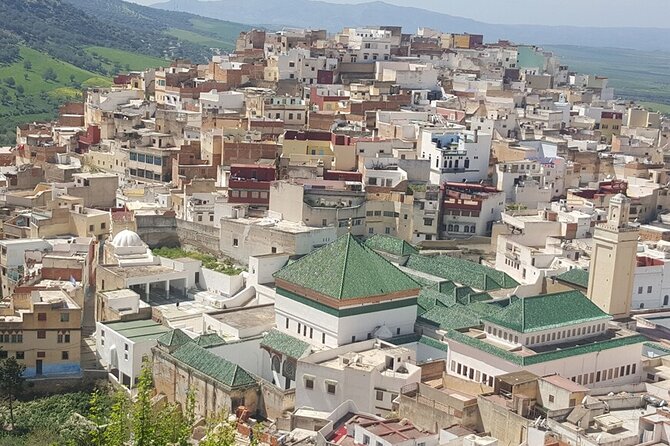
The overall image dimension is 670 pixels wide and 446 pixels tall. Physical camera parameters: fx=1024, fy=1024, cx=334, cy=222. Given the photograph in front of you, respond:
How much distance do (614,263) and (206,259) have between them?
582 inches

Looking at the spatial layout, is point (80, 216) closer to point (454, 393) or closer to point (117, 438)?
point (454, 393)

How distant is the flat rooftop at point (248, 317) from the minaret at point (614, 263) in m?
10.4

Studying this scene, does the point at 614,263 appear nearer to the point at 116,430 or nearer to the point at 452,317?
the point at 452,317

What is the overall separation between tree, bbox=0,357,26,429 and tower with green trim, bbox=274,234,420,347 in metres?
7.70

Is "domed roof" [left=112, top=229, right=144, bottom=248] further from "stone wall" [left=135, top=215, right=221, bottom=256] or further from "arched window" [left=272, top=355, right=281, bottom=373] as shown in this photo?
"arched window" [left=272, top=355, right=281, bottom=373]

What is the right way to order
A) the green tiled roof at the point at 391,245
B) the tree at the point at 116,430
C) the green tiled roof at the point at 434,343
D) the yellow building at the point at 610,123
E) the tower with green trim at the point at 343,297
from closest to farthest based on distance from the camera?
the tree at the point at 116,430
the tower with green trim at the point at 343,297
the green tiled roof at the point at 434,343
the green tiled roof at the point at 391,245
the yellow building at the point at 610,123

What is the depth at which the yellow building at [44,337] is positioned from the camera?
101 feet

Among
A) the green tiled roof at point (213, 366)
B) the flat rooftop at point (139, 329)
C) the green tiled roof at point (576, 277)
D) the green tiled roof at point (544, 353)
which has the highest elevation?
the green tiled roof at point (576, 277)

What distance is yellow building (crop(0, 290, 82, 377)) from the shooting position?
30.9 m

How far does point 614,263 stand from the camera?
32.3 metres

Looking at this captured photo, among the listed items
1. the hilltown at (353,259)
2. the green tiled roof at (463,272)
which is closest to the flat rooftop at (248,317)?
the hilltown at (353,259)

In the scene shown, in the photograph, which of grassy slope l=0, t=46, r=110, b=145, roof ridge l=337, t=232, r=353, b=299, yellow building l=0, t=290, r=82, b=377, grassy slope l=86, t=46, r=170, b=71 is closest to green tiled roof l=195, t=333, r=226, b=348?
roof ridge l=337, t=232, r=353, b=299

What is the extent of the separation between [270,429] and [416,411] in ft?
12.7

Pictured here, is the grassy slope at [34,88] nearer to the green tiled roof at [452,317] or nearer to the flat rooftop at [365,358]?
the green tiled roof at [452,317]
